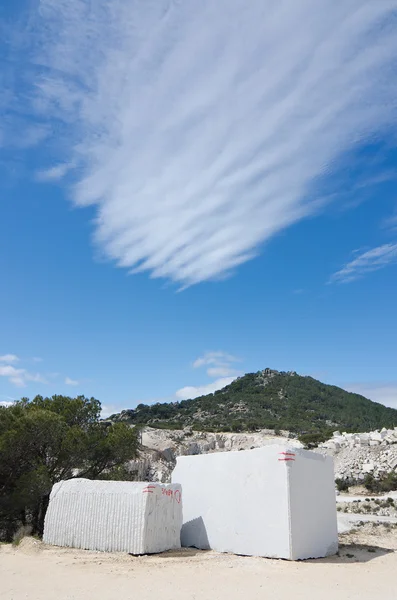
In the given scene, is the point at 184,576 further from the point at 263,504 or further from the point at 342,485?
the point at 342,485

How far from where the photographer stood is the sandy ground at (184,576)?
8180mm

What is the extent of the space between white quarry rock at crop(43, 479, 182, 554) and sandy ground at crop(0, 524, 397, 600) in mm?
380

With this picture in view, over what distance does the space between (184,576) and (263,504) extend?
297 cm

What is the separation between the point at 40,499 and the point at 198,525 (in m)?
6.59

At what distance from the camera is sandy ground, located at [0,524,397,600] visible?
26.8ft

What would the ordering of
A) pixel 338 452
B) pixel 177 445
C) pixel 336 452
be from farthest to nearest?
pixel 177 445, pixel 336 452, pixel 338 452

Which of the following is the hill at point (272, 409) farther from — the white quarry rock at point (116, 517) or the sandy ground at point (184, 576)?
the sandy ground at point (184, 576)

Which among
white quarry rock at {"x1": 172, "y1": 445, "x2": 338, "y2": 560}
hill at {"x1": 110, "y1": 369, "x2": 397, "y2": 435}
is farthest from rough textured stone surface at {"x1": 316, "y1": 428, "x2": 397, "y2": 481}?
hill at {"x1": 110, "y1": 369, "x2": 397, "y2": 435}

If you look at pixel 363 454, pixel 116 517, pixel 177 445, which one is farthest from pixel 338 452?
pixel 116 517

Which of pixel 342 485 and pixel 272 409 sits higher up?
pixel 272 409

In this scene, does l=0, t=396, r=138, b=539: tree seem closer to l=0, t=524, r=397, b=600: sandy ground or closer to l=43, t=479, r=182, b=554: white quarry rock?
l=43, t=479, r=182, b=554: white quarry rock

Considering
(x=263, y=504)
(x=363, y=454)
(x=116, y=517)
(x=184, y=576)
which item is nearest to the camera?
(x=184, y=576)

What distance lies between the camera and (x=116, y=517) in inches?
475

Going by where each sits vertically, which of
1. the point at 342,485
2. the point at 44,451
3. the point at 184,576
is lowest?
the point at 184,576
